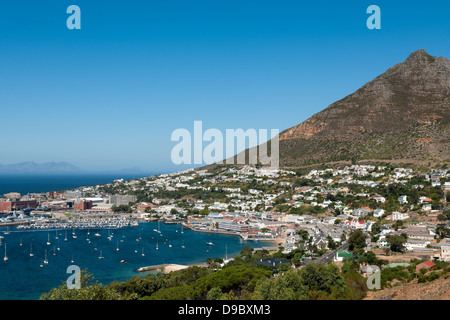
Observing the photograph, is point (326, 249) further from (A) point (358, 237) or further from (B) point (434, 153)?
(B) point (434, 153)

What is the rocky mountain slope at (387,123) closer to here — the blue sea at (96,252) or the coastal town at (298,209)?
the coastal town at (298,209)

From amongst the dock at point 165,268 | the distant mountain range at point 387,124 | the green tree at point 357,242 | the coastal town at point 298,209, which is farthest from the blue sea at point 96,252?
the distant mountain range at point 387,124

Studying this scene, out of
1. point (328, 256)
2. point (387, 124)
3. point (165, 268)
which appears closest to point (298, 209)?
point (328, 256)

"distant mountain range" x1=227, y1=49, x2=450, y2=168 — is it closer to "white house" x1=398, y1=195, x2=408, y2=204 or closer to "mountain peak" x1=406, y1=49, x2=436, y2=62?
"mountain peak" x1=406, y1=49, x2=436, y2=62

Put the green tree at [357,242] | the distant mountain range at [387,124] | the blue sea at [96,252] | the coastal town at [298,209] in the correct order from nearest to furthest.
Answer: the blue sea at [96,252] < the green tree at [357,242] < the coastal town at [298,209] < the distant mountain range at [387,124]

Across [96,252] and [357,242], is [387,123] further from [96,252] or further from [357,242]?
[96,252]
